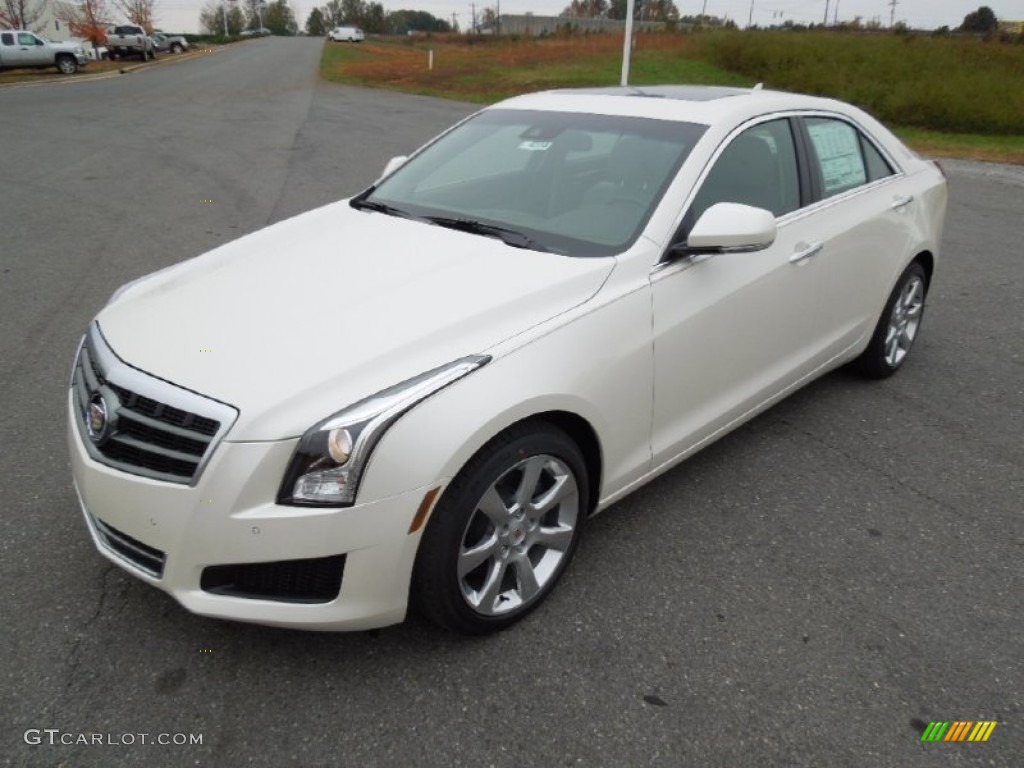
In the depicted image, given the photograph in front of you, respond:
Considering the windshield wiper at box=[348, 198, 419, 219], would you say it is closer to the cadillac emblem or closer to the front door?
the front door

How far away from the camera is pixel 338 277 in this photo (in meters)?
2.82

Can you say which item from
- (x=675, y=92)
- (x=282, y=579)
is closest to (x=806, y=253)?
(x=675, y=92)

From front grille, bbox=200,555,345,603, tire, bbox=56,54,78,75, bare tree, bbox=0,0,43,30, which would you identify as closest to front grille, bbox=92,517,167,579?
front grille, bbox=200,555,345,603

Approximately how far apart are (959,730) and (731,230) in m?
1.69

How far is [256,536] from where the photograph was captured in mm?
2113

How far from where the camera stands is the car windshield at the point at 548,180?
3039mm

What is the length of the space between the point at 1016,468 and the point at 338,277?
125 inches

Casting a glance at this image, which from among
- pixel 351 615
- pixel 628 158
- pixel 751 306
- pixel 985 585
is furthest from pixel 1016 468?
pixel 351 615

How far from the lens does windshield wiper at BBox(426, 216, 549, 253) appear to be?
2961 mm

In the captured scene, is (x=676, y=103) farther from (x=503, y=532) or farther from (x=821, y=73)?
(x=821, y=73)

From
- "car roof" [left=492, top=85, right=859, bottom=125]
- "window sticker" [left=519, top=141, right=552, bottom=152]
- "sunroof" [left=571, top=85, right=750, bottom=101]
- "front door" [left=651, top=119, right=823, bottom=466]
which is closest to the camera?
"front door" [left=651, top=119, right=823, bottom=466]

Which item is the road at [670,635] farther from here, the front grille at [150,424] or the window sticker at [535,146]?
the window sticker at [535,146]

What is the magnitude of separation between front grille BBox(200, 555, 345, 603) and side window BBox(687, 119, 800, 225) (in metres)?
1.85

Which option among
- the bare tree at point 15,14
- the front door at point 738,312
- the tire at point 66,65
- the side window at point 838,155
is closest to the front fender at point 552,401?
A: the front door at point 738,312
